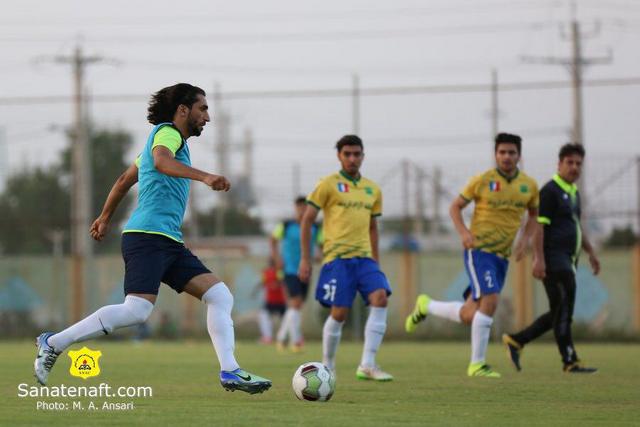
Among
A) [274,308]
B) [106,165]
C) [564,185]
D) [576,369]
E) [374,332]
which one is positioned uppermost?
[106,165]

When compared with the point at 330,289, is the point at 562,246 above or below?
above

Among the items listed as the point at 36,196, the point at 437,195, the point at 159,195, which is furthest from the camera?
the point at 36,196

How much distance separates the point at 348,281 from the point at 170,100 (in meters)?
3.26

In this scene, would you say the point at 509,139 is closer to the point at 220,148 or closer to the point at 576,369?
the point at 576,369

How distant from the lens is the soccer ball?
368 inches

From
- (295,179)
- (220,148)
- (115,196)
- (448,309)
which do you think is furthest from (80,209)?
(115,196)

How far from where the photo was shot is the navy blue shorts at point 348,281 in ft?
39.4

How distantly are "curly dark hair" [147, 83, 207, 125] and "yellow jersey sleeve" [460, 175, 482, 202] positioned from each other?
4.04 m

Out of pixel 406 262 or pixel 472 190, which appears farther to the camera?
pixel 406 262

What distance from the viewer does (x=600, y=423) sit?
320 inches

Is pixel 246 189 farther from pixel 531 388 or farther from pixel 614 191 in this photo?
pixel 531 388

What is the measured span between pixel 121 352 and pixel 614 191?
9248mm

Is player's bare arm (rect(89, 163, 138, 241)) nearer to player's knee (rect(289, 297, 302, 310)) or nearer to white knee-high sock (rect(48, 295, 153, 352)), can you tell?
white knee-high sock (rect(48, 295, 153, 352))

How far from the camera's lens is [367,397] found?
984 cm
